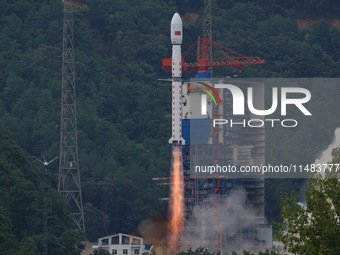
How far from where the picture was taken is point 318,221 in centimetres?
8312

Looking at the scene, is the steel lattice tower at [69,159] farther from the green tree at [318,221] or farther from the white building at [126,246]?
the green tree at [318,221]

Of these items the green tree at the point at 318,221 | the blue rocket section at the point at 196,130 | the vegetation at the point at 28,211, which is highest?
the blue rocket section at the point at 196,130

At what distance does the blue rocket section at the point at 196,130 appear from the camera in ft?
530

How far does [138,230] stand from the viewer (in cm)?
16438

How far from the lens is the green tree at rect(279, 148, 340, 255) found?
82188mm

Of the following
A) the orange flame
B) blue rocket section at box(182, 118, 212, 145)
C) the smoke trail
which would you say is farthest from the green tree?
blue rocket section at box(182, 118, 212, 145)

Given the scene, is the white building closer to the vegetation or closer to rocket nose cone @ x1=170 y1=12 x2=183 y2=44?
the vegetation

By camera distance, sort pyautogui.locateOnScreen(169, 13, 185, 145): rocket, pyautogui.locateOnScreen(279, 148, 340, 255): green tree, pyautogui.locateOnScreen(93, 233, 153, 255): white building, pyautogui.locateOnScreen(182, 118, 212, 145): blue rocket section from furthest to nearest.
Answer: pyautogui.locateOnScreen(182, 118, 212, 145): blue rocket section → pyautogui.locateOnScreen(169, 13, 185, 145): rocket → pyautogui.locateOnScreen(93, 233, 153, 255): white building → pyautogui.locateOnScreen(279, 148, 340, 255): green tree

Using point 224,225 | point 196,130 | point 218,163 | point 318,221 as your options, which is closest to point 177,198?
point 224,225

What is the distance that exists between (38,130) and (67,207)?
3761cm

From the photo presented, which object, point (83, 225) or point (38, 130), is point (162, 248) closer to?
point (83, 225)

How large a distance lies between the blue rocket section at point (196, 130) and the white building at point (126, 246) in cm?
1135

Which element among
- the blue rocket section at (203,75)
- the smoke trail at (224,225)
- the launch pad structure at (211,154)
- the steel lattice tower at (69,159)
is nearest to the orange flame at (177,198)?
the launch pad structure at (211,154)

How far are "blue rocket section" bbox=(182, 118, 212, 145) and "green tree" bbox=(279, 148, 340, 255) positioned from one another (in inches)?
3000
